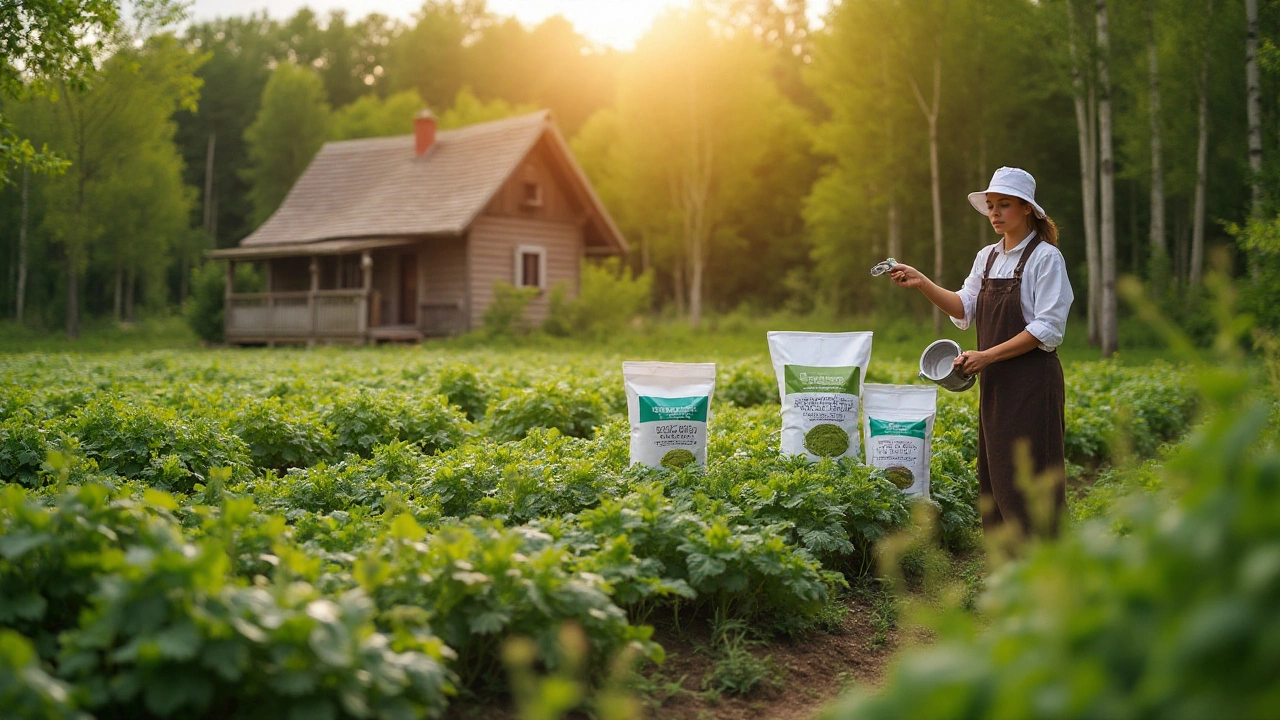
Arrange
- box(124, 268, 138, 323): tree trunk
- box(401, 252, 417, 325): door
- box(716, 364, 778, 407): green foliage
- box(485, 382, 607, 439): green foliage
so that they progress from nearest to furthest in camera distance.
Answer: box(485, 382, 607, 439): green foliage, box(716, 364, 778, 407): green foliage, box(401, 252, 417, 325): door, box(124, 268, 138, 323): tree trunk

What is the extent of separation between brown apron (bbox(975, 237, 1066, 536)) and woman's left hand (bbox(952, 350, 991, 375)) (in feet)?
0.33

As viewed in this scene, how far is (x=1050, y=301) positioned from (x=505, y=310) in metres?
22.1

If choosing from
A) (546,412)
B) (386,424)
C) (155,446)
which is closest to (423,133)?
(546,412)

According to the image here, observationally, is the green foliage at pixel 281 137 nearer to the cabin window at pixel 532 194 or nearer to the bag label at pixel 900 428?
the cabin window at pixel 532 194

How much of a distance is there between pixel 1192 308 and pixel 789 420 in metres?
20.5

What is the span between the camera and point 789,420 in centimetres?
599

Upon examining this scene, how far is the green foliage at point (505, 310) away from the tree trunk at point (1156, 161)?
1522 centimetres

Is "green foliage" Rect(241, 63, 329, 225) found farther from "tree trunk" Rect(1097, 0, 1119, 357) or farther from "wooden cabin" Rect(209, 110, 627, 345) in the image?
"tree trunk" Rect(1097, 0, 1119, 357)

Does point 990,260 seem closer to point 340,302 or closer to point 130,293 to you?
point 340,302

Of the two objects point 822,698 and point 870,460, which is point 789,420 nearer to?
point 870,460

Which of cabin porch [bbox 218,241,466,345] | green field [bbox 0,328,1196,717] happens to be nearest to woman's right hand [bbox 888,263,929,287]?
green field [bbox 0,328,1196,717]

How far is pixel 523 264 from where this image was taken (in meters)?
30.0

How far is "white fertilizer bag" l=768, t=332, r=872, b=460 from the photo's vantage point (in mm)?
5871

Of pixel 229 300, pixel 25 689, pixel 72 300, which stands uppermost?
pixel 72 300
